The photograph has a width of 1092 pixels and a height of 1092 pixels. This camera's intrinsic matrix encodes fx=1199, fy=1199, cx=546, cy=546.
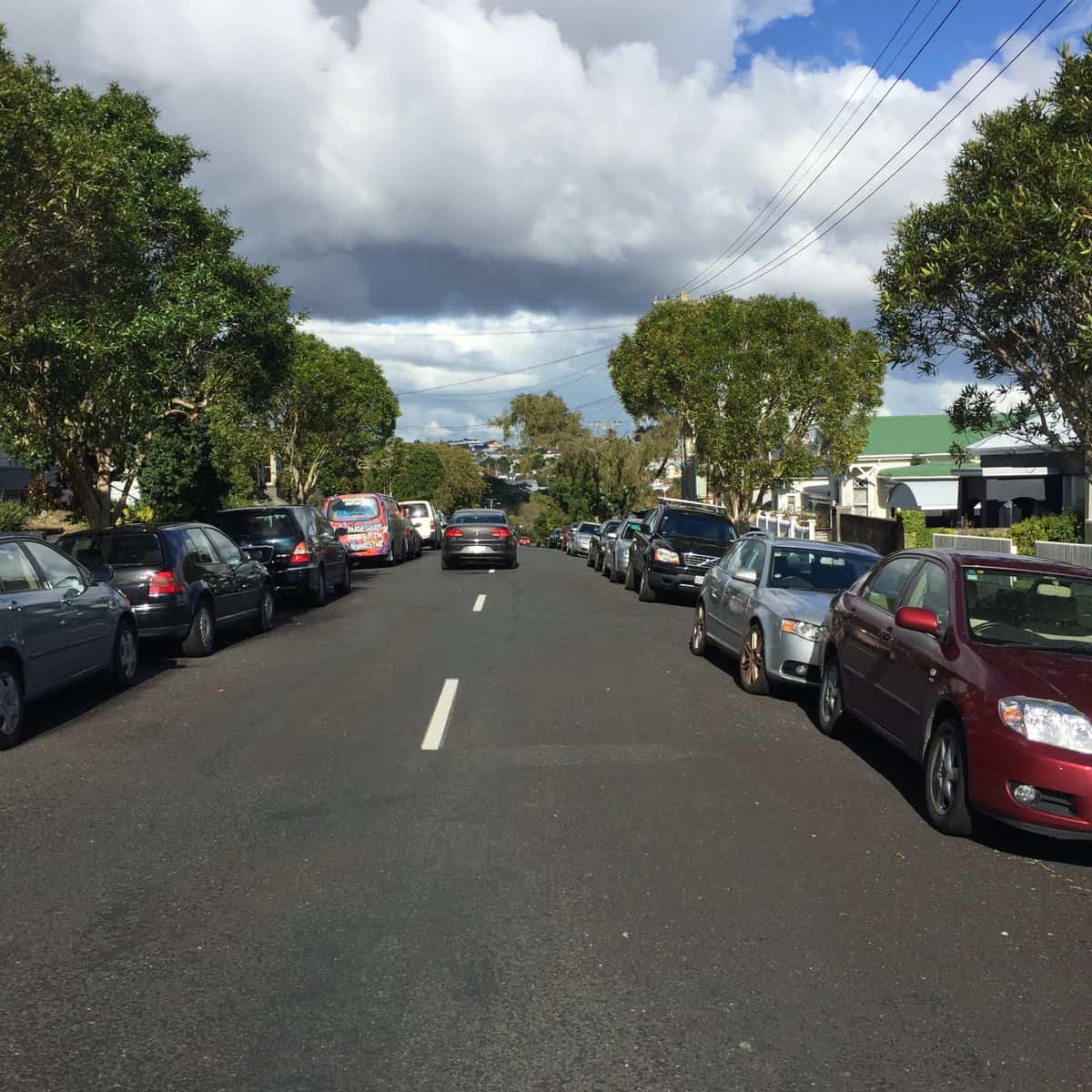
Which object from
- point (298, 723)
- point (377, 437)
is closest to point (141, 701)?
point (298, 723)

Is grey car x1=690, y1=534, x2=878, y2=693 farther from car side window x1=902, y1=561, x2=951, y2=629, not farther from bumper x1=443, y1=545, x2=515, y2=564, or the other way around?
bumper x1=443, y1=545, x2=515, y2=564

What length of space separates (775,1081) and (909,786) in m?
4.15

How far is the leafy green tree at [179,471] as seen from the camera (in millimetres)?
35688

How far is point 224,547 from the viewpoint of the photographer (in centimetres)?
1467

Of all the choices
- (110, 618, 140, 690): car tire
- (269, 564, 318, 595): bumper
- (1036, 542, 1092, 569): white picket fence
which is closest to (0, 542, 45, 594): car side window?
(110, 618, 140, 690): car tire

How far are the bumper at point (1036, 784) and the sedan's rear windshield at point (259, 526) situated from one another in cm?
1411

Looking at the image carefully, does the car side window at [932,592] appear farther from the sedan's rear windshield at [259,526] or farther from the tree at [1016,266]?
the sedan's rear windshield at [259,526]

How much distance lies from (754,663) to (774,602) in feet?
1.93

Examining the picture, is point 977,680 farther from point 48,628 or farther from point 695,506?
point 695,506

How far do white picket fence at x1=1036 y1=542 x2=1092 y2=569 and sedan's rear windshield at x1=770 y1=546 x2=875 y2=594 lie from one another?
6958mm

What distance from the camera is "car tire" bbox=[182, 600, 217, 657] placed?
13172 millimetres

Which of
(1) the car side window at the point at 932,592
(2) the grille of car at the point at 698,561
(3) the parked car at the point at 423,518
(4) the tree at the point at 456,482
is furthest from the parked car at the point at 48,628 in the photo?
(4) the tree at the point at 456,482

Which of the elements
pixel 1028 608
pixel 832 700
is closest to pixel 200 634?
pixel 832 700

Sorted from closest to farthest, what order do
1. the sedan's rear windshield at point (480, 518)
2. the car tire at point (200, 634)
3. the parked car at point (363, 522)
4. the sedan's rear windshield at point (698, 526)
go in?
the car tire at point (200, 634) → the sedan's rear windshield at point (698, 526) → the parked car at point (363, 522) → the sedan's rear windshield at point (480, 518)
